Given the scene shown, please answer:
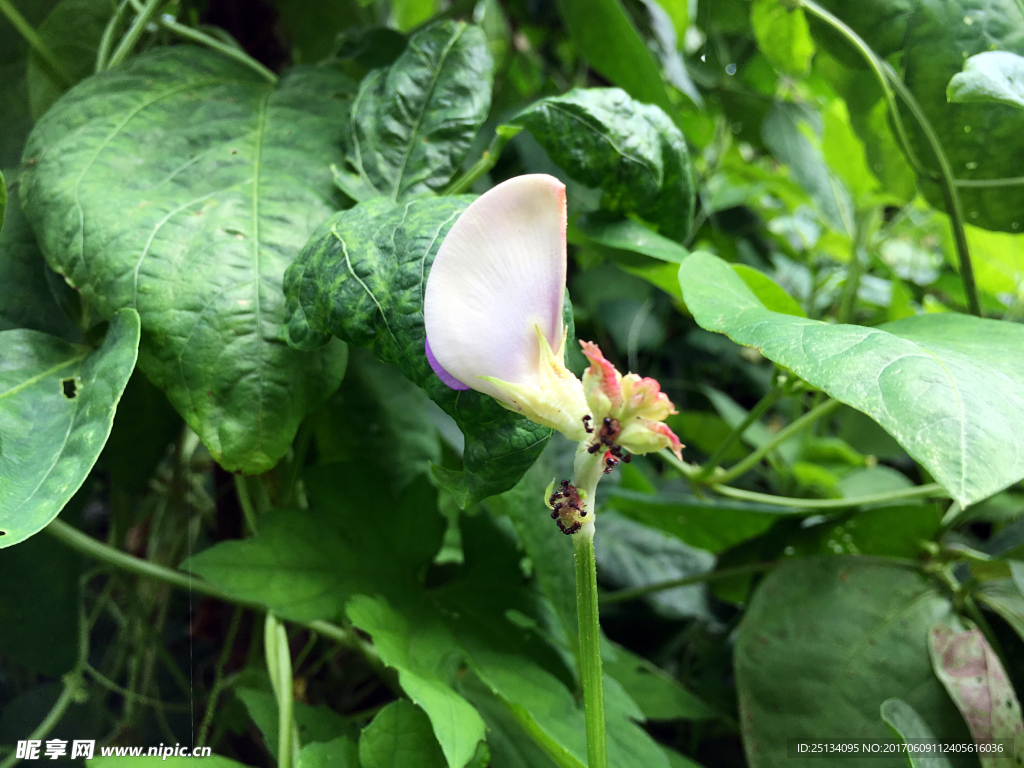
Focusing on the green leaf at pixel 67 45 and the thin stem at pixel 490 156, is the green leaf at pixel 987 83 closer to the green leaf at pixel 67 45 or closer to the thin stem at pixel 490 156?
the thin stem at pixel 490 156

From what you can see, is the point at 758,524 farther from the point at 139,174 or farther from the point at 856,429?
the point at 139,174

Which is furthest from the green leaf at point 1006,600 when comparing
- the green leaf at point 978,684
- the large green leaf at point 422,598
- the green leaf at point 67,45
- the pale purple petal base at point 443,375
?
the green leaf at point 67,45

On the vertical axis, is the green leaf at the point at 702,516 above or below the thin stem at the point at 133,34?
below

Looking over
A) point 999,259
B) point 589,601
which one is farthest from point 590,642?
point 999,259

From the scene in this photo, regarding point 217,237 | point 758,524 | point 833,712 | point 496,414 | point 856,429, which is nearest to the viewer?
point 496,414

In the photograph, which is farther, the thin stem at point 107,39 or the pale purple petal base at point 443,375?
the thin stem at point 107,39

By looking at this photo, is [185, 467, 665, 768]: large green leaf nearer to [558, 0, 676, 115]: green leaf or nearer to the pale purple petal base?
the pale purple petal base

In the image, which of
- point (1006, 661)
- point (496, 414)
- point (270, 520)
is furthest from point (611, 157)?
point (1006, 661)

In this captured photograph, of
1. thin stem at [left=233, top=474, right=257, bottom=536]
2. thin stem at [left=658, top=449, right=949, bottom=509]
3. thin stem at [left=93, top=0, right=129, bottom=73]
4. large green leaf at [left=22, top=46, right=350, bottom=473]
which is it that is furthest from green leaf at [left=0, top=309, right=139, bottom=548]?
thin stem at [left=658, top=449, right=949, bottom=509]
